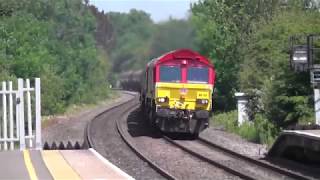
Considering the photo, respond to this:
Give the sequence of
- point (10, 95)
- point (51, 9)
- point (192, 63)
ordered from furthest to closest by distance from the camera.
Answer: point (51, 9)
point (192, 63)
point (10, 95)

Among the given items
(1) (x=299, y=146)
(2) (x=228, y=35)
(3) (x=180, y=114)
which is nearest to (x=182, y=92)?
(3) (x=180, y=114)

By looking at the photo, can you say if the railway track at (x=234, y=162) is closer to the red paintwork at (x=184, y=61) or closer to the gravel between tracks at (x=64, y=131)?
the red paintwork at (x=184, y=61)

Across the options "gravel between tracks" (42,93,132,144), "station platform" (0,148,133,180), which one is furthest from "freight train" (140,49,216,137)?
"station platform" (0,148,133,180)

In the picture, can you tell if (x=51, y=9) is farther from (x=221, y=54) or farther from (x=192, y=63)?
(x=192, y=63)

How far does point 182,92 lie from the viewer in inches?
1043

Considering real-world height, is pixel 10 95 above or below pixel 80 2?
below

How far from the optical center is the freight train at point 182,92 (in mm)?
26234

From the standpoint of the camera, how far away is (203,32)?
41.9m

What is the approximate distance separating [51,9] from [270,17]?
3001cm

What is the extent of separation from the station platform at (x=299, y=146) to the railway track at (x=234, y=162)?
2.91 ft

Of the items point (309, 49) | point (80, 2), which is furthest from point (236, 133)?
point (80, 2)

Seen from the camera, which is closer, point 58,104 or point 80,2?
point 58,104

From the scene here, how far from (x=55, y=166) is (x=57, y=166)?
1.6 inches

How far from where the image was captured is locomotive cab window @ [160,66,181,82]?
26.5m
